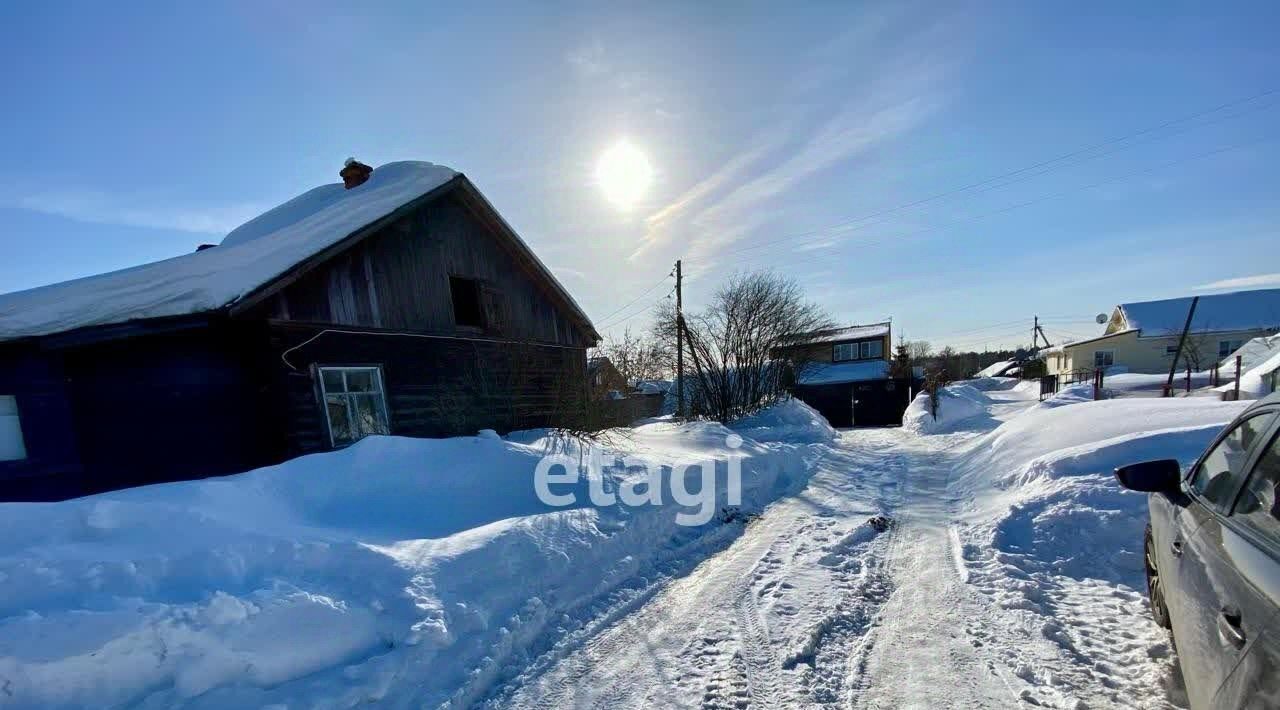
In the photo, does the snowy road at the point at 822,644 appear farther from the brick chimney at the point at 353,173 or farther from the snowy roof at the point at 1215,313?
the snowy roof at the point at 1215,313

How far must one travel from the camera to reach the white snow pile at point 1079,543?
9.08ft

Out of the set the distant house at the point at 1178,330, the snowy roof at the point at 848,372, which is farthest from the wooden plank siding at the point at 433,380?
the distant house at the point at 1178,330

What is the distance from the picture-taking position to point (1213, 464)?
2404 mm

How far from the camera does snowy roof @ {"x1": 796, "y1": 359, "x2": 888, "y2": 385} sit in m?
29.8

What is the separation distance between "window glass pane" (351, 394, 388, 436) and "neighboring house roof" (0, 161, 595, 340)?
268 cm

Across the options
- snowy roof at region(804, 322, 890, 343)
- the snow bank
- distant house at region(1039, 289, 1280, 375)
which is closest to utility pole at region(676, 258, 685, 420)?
the snow bank

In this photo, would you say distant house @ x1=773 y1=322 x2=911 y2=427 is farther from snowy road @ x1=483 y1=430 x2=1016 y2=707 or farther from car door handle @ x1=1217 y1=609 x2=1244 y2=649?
car door handle @ x1=1217 y1=609 x2=1244 y2=649

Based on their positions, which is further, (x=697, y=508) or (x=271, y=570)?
(x=697, y=508)

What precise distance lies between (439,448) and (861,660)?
485 centimetres

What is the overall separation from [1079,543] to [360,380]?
10.4 meters

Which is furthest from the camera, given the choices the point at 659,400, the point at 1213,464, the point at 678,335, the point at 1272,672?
the point at 659,400

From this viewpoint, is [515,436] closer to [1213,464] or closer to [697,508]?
[697,508]

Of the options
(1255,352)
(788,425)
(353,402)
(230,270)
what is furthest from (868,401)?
(230,270)

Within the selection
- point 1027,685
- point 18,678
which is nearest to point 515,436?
point 18,678
